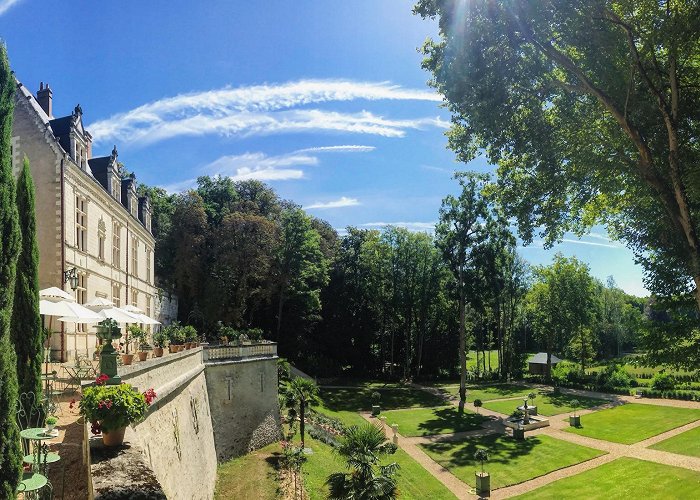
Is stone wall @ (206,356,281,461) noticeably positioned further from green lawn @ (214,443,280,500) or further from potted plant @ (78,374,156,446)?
potted plant @ (78,374,156,446)

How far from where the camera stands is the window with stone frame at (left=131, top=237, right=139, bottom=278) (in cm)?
3412

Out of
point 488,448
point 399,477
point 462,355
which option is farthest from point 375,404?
point 399,477

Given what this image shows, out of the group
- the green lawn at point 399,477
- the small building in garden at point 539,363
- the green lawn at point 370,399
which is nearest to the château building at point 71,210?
the green lawn at point 399,477

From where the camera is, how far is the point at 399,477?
Answer: 2328 centimetres

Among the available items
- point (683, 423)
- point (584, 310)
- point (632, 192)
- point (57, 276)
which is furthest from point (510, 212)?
point (584, 310)

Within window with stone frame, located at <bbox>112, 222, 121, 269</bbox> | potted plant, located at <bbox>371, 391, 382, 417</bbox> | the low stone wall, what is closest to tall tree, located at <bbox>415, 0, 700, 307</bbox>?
the low stone wall

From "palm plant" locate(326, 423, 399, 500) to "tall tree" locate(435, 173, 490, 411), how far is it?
1029 inches

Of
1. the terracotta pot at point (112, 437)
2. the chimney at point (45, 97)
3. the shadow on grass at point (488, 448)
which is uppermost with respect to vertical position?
the chimney at point (45, 97)

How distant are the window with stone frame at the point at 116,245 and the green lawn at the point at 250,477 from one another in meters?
15.0

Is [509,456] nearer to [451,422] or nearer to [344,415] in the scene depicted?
[451,422]

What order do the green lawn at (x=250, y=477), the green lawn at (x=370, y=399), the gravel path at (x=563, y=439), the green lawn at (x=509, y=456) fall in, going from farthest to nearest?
the green lawn at (x=370, y=399) < the green lawn at (x=509, y=456) < the gravel path at (x=563, y=439) < the green lawn at (x=250, y=477)

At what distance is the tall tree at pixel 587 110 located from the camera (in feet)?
39.4

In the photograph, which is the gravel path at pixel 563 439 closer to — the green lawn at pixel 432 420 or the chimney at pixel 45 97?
Answer: the green lawn at pixel 432 420

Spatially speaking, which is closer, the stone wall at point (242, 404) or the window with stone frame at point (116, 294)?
the stone wall at point (242, 404)
